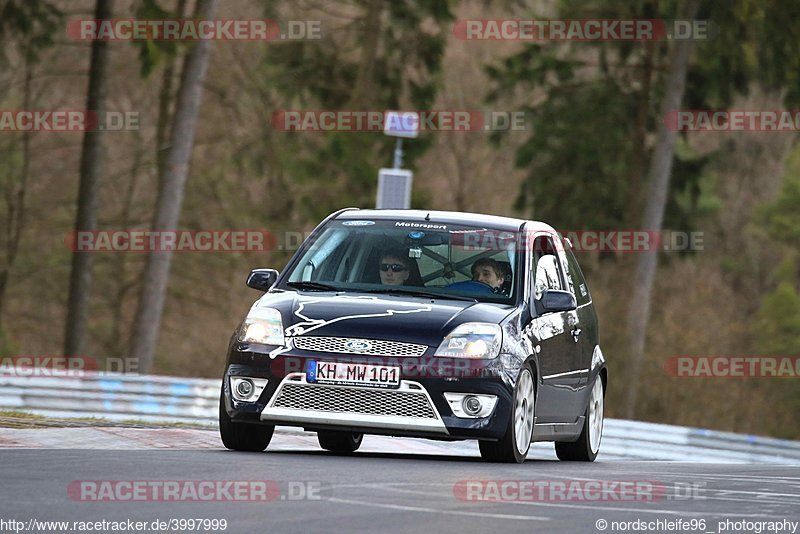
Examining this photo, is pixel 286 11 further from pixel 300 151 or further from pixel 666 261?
pixel 666 261

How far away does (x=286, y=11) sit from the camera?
39812 millimetres

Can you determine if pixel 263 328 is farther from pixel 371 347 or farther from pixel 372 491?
pixel 372 491

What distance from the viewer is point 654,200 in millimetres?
34531

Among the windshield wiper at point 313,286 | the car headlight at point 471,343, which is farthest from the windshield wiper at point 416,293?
the car headlight at point 471,343

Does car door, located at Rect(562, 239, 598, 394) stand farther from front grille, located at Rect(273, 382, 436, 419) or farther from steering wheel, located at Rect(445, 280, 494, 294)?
front grille, located at Rect(273, 382, 436, 419)

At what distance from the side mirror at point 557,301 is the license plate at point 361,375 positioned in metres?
1.63

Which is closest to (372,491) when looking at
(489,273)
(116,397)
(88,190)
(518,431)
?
(518,431)

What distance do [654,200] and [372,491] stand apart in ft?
84.4

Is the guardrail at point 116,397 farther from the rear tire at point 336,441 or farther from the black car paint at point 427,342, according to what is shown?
the black car paint at point 427,342

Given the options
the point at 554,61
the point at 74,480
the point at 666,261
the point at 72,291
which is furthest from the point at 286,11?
the point at 74,480

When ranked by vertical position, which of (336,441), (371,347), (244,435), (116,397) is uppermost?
(371,347)

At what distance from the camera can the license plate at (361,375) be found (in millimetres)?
11633

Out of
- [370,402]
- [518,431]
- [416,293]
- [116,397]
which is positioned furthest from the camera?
[116,397]

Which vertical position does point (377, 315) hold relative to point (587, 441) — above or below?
above
